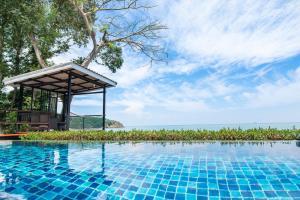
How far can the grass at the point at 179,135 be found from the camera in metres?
7.84

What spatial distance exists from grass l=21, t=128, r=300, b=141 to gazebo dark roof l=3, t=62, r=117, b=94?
3108 millimetres

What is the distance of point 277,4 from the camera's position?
363 inches

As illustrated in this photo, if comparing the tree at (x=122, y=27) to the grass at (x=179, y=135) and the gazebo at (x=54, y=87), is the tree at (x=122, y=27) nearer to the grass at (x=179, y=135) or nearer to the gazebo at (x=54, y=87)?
the gazebo at (x=54, y=87)

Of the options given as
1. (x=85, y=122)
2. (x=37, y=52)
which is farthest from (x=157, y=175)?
(x=37, y=52)

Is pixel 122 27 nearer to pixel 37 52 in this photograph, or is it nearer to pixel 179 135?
pixel 37 52

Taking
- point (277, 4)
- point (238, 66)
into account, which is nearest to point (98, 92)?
point (277, 4)

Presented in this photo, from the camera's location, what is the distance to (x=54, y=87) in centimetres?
1487

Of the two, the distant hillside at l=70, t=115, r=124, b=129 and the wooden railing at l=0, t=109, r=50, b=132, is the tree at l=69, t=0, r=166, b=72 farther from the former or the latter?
the wooden railing at l=0, t=109, r=50, b=132

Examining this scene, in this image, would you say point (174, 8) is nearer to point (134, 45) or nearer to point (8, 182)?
point (134, 45)

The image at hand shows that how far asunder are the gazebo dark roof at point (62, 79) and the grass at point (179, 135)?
311cm

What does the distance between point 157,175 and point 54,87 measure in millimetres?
12746

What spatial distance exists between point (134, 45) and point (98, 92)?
5282 mm

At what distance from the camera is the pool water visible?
3.20 metres

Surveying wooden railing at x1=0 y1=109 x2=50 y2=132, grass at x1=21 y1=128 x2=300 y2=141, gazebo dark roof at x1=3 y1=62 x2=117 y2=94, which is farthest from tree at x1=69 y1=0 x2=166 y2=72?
grass at x1=21 y1=128 x2=300 y2=141
